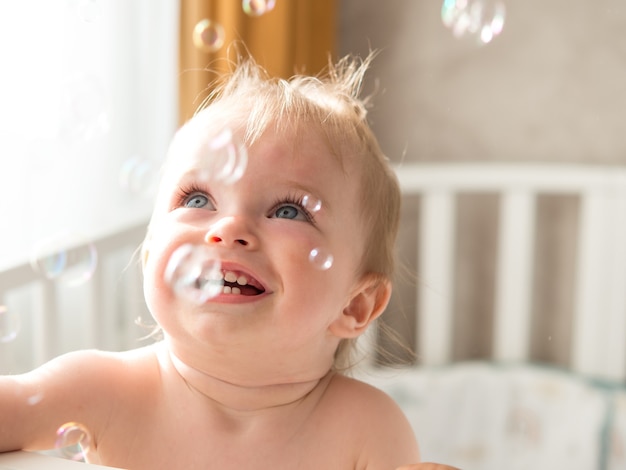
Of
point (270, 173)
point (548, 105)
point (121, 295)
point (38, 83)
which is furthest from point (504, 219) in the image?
point (270, 173)

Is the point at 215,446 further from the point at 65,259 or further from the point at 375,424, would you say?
the point at 65,259

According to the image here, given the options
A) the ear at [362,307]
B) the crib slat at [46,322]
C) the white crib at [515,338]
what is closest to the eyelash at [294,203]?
the ear at [362,307]

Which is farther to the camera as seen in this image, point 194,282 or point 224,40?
point 224,40

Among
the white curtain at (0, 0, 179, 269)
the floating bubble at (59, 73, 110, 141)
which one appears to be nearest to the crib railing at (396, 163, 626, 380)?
the white curtain at (0, 0, 179, 269)

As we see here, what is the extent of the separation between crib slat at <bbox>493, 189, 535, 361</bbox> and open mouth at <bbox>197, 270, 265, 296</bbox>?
1.14m

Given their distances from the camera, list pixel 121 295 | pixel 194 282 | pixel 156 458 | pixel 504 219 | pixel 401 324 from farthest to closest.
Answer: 1. pixel 401 324
2. pixel 504 219
3. pixel 121 295
4. pixel 156 458
5. pixel 194 282

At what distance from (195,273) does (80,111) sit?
17.8 inches

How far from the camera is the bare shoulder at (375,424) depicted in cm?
84

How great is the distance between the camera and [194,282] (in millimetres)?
717

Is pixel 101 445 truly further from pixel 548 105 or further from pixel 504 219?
pixel 548 105

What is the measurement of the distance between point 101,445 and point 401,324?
1.28 metres

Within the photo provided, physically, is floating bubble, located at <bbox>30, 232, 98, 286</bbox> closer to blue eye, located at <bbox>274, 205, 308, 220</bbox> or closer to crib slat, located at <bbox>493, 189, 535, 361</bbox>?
blue eye, located at <bbox>274, 205, 308, 220</bbox>

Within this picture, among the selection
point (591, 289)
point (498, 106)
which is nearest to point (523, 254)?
point (591, 289)

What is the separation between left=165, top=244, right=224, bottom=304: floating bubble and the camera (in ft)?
2.38
